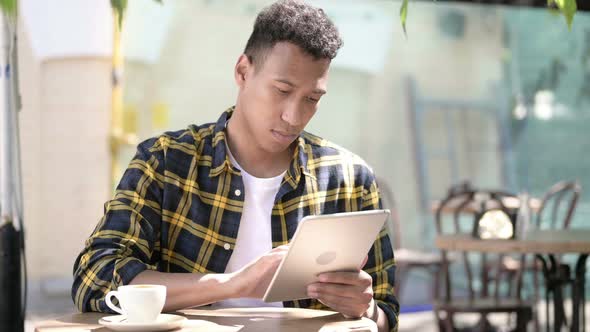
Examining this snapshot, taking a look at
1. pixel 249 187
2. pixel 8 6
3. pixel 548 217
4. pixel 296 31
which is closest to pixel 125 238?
pixel 249 187

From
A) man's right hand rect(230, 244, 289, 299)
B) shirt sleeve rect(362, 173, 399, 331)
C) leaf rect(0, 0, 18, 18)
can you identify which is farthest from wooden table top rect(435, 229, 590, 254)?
leaf rect(0, 0, 18, 18)

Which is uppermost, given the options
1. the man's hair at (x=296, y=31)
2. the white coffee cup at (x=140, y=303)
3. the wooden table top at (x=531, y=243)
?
the man's hair at (x=296, y=31)

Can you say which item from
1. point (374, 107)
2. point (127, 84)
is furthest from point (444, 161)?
point (127, 84)

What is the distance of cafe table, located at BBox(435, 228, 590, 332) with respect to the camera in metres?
3.21

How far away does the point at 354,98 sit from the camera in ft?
22.4

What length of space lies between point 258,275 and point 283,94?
0.42m

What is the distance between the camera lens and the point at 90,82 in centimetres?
618

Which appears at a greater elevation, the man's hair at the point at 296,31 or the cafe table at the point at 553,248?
the man's hair at the point at 296,31

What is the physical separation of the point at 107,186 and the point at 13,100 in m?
3.91

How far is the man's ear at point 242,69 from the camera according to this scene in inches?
75.8

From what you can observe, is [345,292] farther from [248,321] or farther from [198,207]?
[198,207]

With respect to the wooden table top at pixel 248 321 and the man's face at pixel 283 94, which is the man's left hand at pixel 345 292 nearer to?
the wooden table top at pixel 248 321

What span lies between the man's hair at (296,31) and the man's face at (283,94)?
0.01 meters

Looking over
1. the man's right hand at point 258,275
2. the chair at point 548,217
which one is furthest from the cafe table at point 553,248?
the man's right hand at point 258,275
